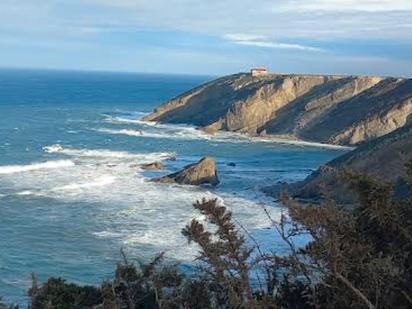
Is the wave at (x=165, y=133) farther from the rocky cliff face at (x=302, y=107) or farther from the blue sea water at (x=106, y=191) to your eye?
the rocky cliff face at (x=302, y=107)

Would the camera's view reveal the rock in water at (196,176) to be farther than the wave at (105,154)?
No

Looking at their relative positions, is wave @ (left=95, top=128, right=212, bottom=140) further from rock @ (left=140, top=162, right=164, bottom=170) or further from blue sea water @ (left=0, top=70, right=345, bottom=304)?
rock @ (left=140, top=162, right=164, bottom=170)

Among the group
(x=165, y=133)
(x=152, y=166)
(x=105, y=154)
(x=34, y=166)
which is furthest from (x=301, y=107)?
(x=34, y=166)

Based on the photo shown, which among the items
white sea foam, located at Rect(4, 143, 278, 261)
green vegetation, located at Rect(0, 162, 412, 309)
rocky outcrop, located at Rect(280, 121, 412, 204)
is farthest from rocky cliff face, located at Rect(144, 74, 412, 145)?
green vegetation, located at Rect(0, 162, 412, 309)

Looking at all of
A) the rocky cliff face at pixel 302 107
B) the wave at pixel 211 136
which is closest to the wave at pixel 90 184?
the wave at pixel 211 136

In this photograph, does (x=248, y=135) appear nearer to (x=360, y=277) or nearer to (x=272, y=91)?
(x=272, y=91)

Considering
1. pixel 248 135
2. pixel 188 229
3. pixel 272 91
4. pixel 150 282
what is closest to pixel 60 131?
pixel 248 135
